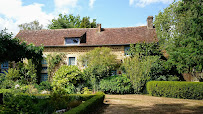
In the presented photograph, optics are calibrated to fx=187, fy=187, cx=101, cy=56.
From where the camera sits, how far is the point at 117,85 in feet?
47.9

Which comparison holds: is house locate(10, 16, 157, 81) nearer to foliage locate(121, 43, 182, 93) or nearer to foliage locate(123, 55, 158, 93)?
foliage locate(121, 43, 182, 93)

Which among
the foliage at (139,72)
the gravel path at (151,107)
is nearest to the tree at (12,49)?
the gravel path at (151,107)

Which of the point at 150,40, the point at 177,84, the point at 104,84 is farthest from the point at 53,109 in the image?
the point at 150,40

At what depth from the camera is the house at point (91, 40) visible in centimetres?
1842

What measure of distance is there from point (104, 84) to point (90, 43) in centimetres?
544

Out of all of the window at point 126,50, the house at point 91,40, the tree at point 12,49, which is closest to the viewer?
the tree at point 12,49

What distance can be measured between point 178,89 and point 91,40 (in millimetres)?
9958

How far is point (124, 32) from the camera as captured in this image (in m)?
20.2

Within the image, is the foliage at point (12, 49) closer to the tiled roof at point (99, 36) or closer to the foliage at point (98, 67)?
the foliage at point (98, 67)

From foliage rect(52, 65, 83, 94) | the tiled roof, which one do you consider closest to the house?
the tiled roof

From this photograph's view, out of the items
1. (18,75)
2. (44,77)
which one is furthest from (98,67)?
(18,75)

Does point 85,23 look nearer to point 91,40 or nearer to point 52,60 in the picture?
point 91,40

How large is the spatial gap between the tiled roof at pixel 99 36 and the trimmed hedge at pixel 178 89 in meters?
6.10

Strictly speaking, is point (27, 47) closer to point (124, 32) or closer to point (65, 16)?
point (124, 32)
